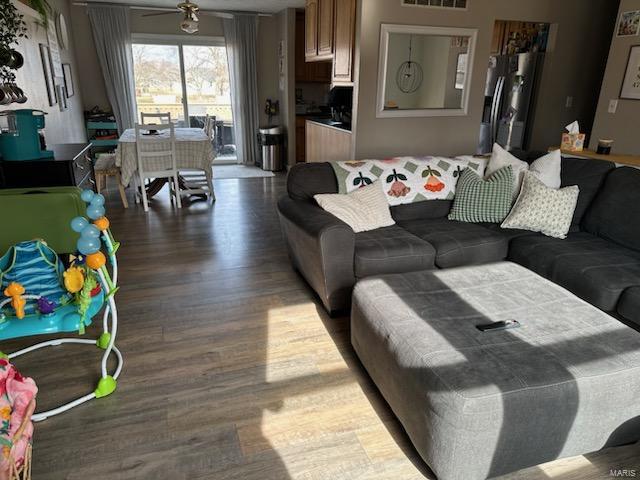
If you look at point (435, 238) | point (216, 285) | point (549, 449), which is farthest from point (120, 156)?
point (549, 449)

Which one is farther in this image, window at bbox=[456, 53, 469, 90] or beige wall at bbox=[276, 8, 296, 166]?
beige wall at bbox=[276, 8, 296, 166]

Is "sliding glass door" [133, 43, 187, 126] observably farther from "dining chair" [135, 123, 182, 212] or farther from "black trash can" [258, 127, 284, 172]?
"dining chair" [135, 123, 182, 212]

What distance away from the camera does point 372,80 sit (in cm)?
435

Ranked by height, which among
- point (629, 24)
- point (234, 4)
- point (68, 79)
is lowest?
point (68, 79)

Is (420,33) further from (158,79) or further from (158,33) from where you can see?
(158,79)

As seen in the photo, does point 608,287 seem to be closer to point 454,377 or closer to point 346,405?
point 454,377

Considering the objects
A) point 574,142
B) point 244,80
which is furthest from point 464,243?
point 244,80

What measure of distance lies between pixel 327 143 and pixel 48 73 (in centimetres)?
313

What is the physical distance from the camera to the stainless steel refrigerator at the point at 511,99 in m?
5.15

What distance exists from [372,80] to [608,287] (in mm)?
3019

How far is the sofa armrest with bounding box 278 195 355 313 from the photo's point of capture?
2.45 metres

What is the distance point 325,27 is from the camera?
16.2ft

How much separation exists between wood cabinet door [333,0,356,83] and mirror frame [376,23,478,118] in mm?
305

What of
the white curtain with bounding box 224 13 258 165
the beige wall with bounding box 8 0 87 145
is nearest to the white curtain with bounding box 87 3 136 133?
the beige wall with bounding box 8 0 87 145
